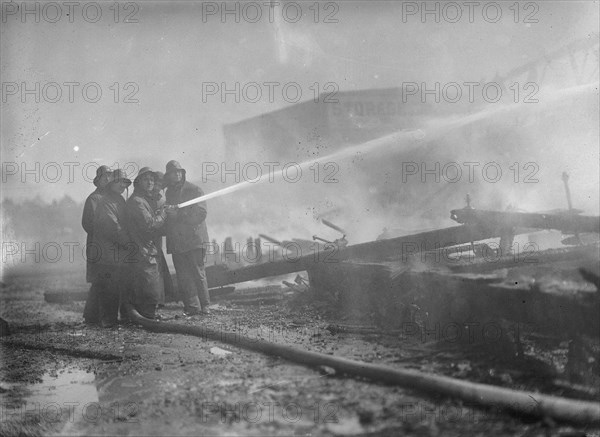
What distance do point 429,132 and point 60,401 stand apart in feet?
59.8

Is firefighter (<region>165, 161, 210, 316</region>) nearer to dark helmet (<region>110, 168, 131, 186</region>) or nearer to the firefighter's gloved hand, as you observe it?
the firefighter's gloved hand

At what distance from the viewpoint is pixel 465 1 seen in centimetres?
1088

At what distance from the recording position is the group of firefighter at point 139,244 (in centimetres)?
863

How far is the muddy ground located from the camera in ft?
12.1

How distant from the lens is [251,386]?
4719 mm

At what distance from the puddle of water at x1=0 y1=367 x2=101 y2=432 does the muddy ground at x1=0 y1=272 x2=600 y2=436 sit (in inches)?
0.6

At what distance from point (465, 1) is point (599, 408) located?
9.51 m

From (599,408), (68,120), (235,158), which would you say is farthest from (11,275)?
(599,408)
